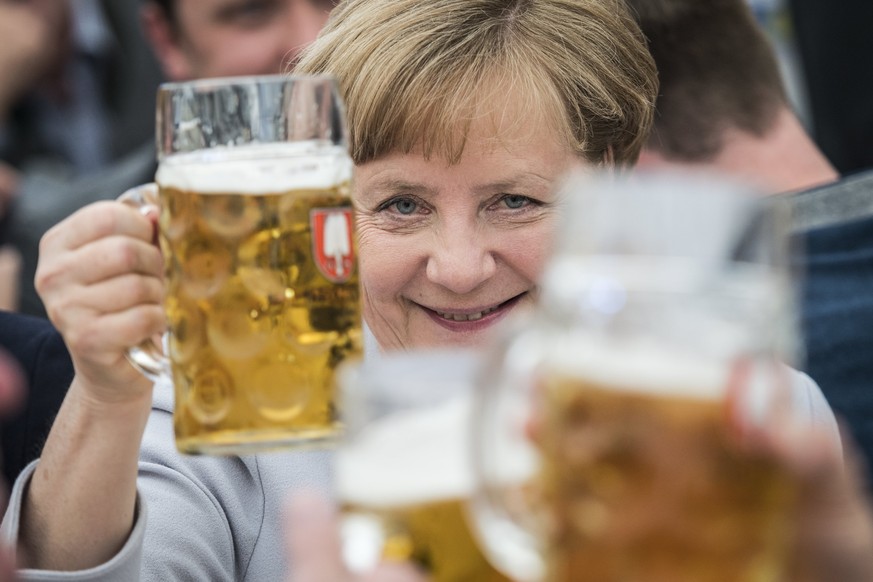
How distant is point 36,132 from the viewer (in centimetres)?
577

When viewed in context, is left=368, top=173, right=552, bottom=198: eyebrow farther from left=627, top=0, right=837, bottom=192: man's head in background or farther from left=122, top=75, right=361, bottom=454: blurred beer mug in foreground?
left=627, top=0, right=837, bottom=192: man's head in background

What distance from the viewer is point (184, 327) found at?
48.4 inches

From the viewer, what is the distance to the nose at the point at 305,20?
157 inches

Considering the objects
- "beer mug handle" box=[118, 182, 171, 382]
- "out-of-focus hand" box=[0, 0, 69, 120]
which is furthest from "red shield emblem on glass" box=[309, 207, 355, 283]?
"out-of-focus hand" box=[0, 0, 69, 120]

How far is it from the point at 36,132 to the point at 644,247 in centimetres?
530

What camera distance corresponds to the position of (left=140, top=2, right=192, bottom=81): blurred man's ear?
4242 mm

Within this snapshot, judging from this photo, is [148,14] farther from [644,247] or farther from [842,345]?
[644,247]

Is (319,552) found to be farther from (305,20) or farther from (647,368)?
(305,20)

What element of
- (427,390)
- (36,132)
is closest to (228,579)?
(427,390)

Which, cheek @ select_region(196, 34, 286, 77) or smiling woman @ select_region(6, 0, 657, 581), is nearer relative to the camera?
smiling woman @ select_region(6, 0, 657, 581)

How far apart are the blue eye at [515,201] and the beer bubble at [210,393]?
3.04 feet

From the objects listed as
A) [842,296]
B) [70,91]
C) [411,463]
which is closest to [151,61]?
[70,91]

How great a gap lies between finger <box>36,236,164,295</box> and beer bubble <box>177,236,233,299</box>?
0.64 feet

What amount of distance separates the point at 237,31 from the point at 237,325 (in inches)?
120
